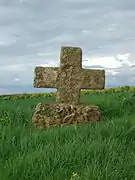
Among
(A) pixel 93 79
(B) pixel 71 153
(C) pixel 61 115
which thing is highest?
(A) pixel 93 79

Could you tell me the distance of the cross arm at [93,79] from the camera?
462 inches

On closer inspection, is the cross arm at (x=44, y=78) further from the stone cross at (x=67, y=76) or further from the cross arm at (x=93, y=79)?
the cross arm at (x=93, y=79)

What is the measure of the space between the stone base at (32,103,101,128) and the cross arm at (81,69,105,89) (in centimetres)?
87

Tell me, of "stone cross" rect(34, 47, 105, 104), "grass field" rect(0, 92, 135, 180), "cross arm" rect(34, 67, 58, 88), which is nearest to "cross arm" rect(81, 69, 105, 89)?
"stone cross" rect(34, 47, 105, 104)

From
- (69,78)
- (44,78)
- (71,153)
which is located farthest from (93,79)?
(71,153)

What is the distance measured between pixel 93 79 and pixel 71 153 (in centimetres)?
539

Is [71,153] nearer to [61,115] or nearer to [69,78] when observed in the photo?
[61,115]

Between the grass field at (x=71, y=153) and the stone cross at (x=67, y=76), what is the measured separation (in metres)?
2.25

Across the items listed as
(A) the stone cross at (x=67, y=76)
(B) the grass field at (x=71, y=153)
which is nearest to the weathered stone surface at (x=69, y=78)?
(A) the stone cross at (x=67, y=76)

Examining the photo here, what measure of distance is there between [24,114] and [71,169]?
6119 mm

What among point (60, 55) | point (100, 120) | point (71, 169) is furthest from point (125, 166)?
point (60, 55)

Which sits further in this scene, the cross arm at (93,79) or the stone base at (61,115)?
the cross arm at (93,79)

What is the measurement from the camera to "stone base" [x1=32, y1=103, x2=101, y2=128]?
36.2 feet

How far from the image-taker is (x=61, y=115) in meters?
11.0
